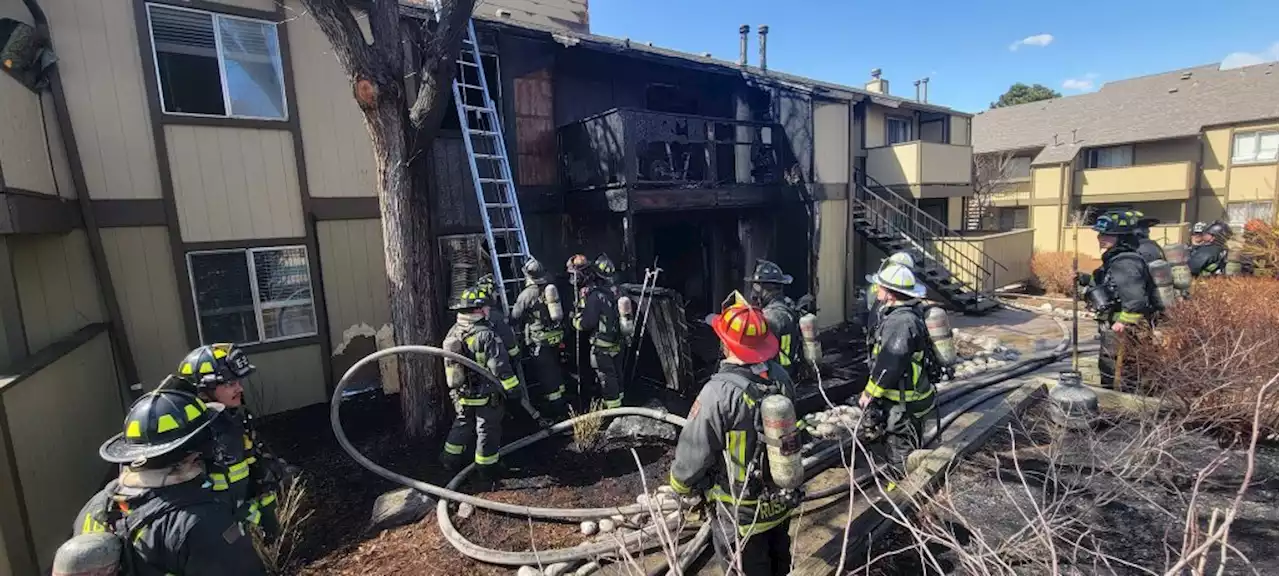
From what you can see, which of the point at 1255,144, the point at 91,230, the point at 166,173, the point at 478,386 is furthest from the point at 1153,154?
the point at 91,230

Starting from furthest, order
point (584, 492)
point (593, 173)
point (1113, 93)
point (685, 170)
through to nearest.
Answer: point (1113, 93) < point (685, 170) < point (593, 173) < point (584, 492)

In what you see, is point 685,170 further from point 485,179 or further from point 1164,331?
point 1164,331

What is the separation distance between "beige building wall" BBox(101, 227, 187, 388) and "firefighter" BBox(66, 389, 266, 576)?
15.5ft

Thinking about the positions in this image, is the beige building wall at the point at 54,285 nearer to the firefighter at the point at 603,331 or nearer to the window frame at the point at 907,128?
the firefighter at the point at 603,331

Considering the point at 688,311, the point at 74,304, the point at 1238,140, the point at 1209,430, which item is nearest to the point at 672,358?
the point at 688,311

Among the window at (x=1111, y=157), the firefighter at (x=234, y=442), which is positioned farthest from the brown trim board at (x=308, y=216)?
the window at (x=1111, y=157)

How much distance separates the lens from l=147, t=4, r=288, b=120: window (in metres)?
6.35

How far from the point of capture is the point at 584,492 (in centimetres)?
508

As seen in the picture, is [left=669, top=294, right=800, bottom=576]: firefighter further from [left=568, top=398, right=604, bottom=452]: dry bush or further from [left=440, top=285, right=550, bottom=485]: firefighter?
[left=568, top=398, right=604, bottom=452]: dry bush

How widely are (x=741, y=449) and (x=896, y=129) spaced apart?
1693 cm

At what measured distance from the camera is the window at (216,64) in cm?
635

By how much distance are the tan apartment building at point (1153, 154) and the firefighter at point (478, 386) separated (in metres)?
21.8

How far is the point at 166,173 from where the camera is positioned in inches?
249

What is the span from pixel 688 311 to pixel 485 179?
19.2 feet
